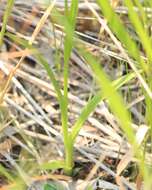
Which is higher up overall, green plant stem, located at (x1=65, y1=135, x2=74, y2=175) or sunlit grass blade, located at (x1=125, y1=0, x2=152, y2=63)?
sunlit grass blade, located at (x1=125, y1=0, x2=152, y2=63)

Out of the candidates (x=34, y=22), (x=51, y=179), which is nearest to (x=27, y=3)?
(x=34, y=22)

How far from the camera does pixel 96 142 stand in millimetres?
1209

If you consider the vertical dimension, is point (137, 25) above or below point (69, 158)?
above

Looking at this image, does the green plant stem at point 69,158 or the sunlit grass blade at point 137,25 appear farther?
the green plant stem at point 69,158

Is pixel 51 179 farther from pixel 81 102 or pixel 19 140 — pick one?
pixel 81 102

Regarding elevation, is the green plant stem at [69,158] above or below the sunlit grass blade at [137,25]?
below

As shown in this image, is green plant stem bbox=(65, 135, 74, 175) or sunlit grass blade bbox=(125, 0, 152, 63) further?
green plant stem bbox=(65, 135, 74, 175)

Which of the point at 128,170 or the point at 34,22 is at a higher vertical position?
the point at 34,22

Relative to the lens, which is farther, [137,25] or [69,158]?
[69,158]

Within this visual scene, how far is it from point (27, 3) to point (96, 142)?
0.50 metres

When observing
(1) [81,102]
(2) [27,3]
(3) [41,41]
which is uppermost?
(2) [27,3]

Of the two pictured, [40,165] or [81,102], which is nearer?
[40,165]

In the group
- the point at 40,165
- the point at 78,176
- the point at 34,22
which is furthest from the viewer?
the point at 34,22

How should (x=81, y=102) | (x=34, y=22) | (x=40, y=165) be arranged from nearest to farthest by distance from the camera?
(x=40, y=165) < (x=81, y=102) < (x=34, y=22)
